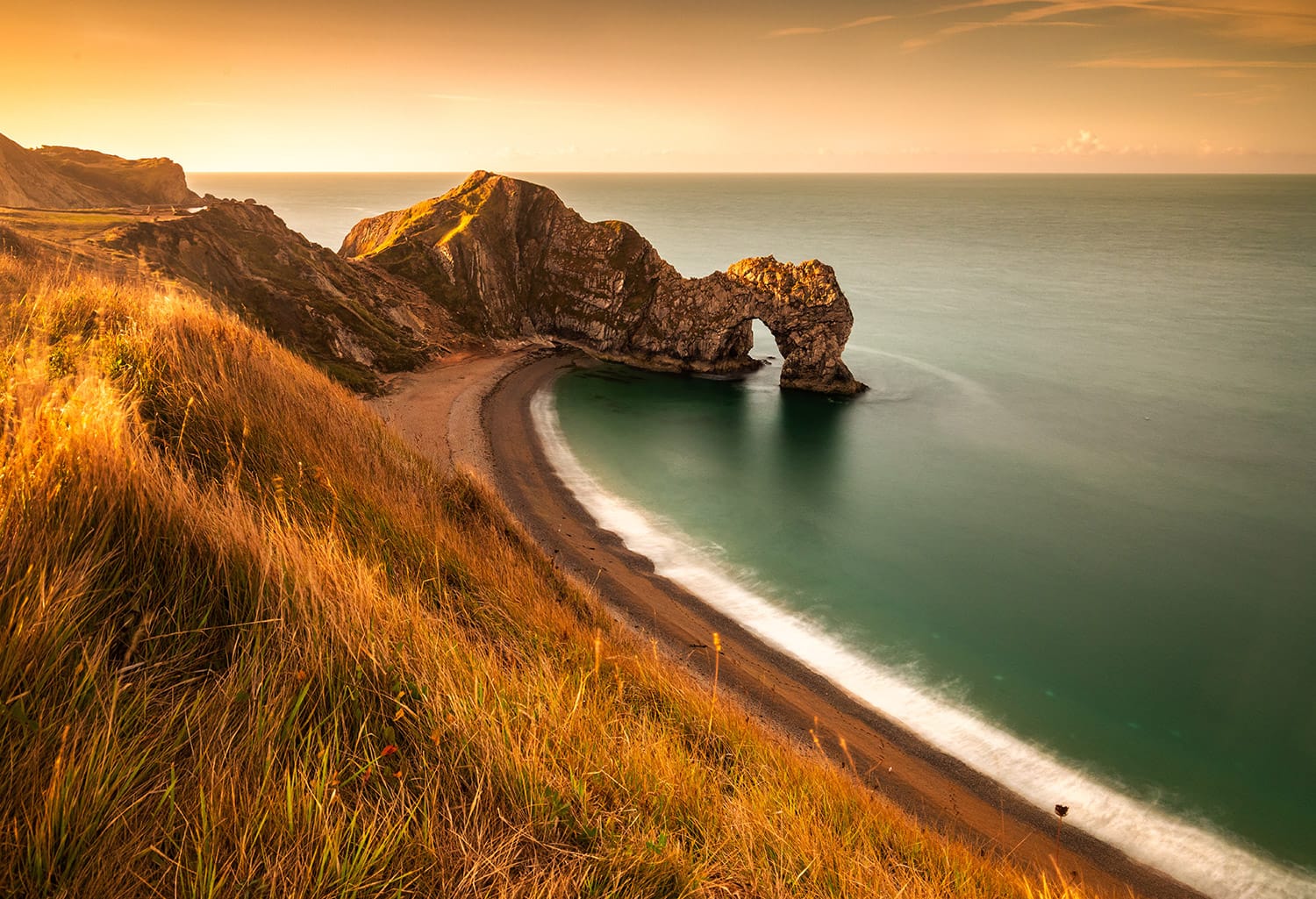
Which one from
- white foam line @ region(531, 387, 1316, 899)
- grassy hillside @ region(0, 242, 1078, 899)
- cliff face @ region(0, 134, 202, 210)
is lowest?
white foam line @ region(531, 387, 1316, 899)

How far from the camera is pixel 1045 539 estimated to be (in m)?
27.5

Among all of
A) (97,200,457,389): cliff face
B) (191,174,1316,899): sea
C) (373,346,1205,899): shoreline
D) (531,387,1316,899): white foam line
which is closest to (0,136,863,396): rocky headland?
(97,200,457,389): cliff face

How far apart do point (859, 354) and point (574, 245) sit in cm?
2534

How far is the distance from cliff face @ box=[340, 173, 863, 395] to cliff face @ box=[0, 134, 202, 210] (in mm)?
33879

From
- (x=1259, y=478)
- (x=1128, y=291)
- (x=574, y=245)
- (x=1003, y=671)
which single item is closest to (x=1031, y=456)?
(x=1259, y=478)

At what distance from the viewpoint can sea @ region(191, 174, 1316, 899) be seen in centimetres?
1652

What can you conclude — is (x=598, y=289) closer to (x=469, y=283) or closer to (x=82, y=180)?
(x=469, y=283)

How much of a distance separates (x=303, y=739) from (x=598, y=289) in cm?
5225

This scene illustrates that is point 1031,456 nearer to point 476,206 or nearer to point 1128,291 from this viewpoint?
point 476,206

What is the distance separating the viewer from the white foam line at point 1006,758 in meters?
13.8

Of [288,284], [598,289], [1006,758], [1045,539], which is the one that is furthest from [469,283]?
[1006,758]

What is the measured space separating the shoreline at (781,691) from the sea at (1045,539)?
0.87m

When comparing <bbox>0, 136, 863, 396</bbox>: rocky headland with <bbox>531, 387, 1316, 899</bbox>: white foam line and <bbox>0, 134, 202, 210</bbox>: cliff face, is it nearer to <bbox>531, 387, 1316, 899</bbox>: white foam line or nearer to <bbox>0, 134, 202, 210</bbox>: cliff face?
<bbox>0, 134, 202, 210</bbox>: cliff face

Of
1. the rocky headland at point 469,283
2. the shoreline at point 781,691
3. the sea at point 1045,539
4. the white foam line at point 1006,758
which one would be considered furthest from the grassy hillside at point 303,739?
the rocky headland at point 469,283
